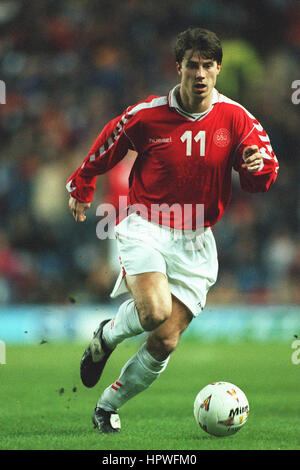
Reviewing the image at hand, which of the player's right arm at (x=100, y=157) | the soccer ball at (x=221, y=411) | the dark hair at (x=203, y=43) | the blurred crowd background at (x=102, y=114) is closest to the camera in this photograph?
the soccer ball at (x=221, y=411)

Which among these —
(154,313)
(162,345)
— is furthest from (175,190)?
(162,345)

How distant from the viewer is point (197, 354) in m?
10.5

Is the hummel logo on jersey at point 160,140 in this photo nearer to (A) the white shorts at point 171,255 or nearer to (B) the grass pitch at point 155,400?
(A) the white shorts at point 171,255

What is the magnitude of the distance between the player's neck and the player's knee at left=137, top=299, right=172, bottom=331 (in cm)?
123

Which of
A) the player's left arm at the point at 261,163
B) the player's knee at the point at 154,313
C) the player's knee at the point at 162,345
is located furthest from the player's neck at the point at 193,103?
the player's knee at the point at 162,345

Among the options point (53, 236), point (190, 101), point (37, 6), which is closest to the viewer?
point (190, 101)

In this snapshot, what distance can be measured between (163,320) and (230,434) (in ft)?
2.56

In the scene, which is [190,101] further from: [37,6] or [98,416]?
[37,6]

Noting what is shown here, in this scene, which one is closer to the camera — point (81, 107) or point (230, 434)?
point (230, 434)

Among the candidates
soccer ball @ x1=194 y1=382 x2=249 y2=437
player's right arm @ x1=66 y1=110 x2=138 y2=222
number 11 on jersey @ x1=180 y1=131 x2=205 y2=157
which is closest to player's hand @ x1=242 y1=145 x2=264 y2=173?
number 11 on jersey @ x1=180 y1=131 x2=205 y2=157

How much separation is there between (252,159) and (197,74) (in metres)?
0.61

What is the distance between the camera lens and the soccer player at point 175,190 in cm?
493

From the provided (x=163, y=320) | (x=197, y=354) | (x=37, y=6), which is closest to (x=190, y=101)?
(x=163, y=320)

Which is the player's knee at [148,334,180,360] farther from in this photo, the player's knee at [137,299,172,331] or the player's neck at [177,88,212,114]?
the player's neck at [177,88,212,114]
